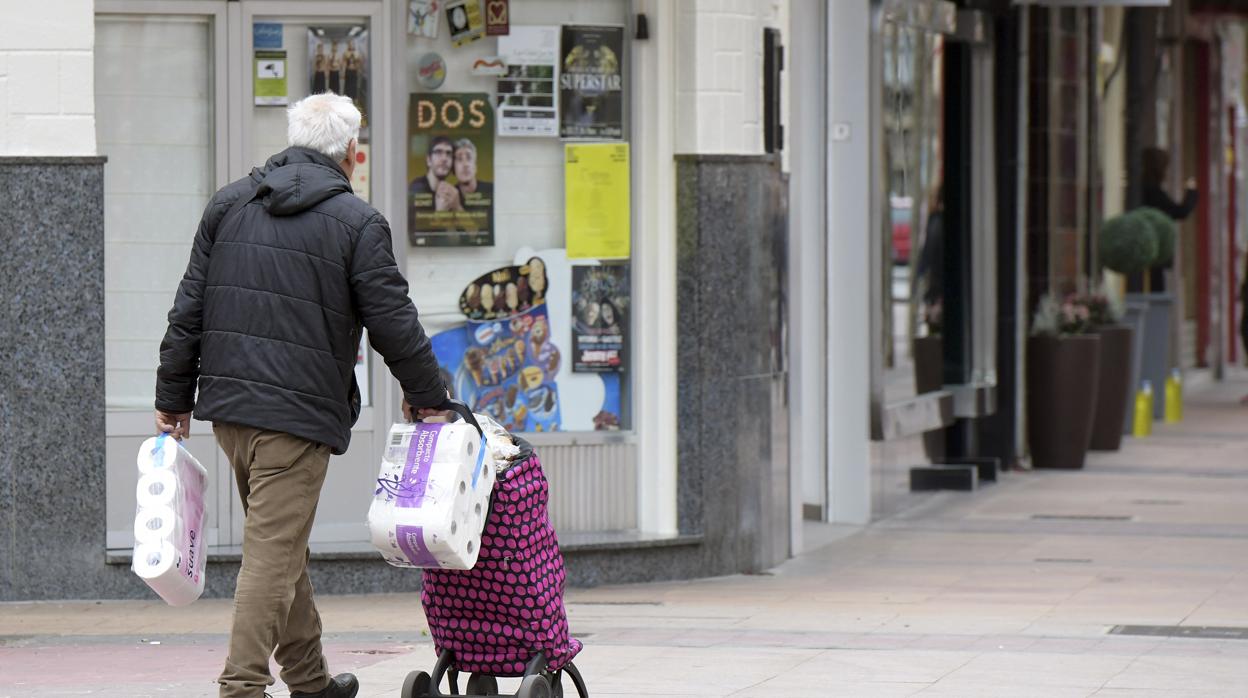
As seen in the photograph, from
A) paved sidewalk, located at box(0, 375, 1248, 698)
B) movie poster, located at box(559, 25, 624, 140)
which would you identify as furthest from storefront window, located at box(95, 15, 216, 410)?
movie poster, located at box(559, 25, 624, 140)

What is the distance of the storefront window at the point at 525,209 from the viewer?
977cm

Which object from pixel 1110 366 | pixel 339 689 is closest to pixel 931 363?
pixel 1110 366

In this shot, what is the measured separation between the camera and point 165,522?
611cm

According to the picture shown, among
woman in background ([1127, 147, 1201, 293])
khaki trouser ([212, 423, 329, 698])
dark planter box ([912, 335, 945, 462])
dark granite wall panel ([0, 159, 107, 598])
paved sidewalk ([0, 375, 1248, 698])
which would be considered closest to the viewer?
khaki trouser ([212, 423, 329, 698])

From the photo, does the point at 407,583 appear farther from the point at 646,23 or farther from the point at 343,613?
the point at 646,23

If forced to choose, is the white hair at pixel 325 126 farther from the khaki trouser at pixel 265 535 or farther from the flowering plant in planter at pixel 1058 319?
the flowering plant in planter at pixel 1058 319

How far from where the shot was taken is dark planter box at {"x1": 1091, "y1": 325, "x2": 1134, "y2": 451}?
16000mm

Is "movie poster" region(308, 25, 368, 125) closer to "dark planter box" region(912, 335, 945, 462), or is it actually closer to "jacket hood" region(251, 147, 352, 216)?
"jacket hood" region(251, 147, 352, 216)

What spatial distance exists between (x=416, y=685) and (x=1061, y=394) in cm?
968

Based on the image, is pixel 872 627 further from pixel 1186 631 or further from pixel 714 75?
pixel 714 75

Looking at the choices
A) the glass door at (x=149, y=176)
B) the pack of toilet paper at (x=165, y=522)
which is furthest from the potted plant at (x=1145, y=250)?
the pack of toilet paper at (x=165, y=522)

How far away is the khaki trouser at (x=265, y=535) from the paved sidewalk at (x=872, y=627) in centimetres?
104

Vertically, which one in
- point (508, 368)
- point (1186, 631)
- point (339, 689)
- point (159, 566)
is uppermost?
point (508, 368)

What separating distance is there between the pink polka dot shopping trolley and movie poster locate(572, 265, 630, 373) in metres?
3.67
